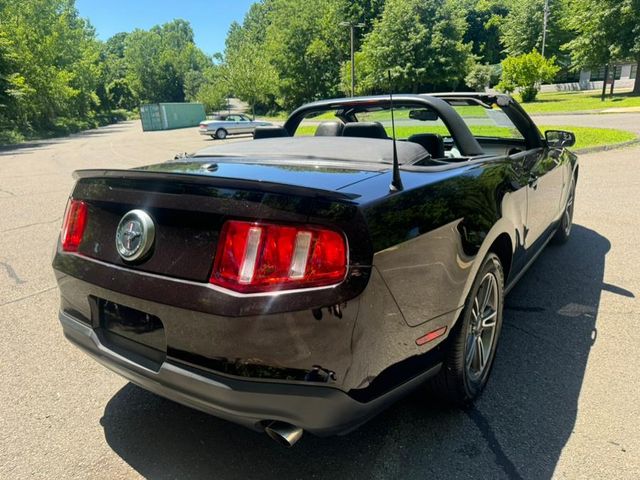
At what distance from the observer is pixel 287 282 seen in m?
1.62

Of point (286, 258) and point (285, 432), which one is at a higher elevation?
point (286, 258)

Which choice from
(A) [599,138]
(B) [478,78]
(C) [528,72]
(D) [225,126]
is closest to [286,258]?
(A) [599,138]

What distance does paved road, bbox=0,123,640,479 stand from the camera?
206 centimetres

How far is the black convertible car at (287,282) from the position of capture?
63.7 inches

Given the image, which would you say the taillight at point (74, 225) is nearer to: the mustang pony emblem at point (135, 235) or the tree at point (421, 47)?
the mustang pony emblem at point (135, 235)

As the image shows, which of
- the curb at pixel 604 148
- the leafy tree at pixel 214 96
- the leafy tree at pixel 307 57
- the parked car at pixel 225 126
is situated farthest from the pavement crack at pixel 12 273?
the leafy tree at pixel 214 96

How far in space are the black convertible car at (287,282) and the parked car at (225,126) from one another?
91.2 ft

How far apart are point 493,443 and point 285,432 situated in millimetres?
1081

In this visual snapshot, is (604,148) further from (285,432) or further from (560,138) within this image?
(285,432)

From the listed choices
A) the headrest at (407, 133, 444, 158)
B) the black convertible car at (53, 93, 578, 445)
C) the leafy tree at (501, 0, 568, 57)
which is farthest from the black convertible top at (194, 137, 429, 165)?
the leafy tree at (501, 0, 568, 57)

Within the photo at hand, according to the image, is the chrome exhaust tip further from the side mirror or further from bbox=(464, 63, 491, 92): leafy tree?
bbox=(464, 63, 491, 92): leafy tree

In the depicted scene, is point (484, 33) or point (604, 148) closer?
point (604, 148)

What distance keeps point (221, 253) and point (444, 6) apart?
49950mm

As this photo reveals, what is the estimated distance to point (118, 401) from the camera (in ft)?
8.49
